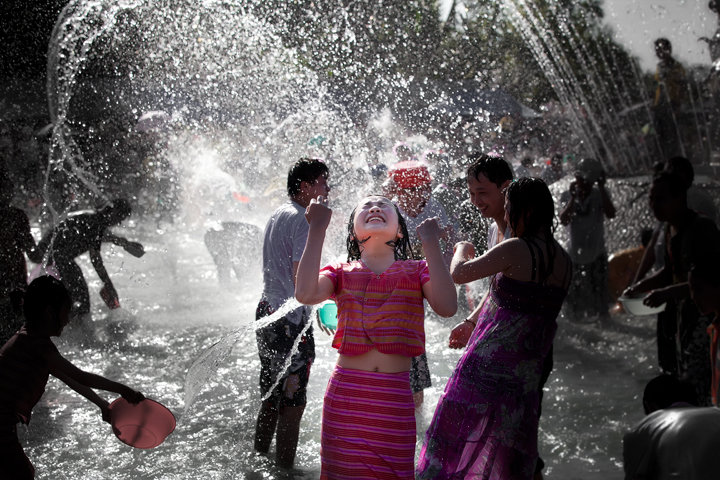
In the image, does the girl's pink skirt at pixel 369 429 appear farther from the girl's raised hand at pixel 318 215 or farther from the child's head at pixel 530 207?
the child's head at pixel 530 207

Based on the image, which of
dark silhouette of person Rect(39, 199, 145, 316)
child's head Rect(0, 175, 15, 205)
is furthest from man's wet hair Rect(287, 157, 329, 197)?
dark silhouette of person Rect(39, 199, 145, 316)

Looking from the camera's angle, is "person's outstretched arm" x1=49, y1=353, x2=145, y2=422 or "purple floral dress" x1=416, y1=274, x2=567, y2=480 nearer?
"purple floral dress" x1=416, y1=274, x2=567, y2=480

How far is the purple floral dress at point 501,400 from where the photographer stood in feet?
9.93

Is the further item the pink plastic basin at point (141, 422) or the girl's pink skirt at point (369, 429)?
the pink plastic basin at point (141, 422)

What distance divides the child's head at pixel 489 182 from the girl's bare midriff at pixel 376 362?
3.26 feet

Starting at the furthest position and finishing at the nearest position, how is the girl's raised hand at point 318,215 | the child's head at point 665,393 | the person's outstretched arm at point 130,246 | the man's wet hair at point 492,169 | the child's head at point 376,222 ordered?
the person's outstretched arm at point 130,246
the man's wet hair at point 492,169
the child's head at point 376,222
the girl's raised hand at point 318,215
the child's head at point 665,393

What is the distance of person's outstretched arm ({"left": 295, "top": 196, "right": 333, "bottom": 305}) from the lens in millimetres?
2971

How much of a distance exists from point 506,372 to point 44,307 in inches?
78.1

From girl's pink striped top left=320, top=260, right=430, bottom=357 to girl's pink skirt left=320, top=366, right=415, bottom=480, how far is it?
118mm

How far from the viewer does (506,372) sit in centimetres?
305

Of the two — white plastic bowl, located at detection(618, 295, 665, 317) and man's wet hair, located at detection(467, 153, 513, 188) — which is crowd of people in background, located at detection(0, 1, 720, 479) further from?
white plastic bowl, located at detection(618, 295, 665, 317)

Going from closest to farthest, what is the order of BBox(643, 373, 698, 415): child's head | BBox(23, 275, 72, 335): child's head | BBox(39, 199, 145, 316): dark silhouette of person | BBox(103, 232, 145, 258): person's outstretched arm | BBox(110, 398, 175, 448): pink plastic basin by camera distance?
1. BBox(643, 373, 698, 415): child's head
2. BBox(23, 275, 72, 335): child's head
3. BBox(110, 398, 175, 448): pink plastic basin
4. BBox(103, 232, 145, 258): person's outstretched arm
5. BBox(39, 199, 145, 316): dark silhouette of person

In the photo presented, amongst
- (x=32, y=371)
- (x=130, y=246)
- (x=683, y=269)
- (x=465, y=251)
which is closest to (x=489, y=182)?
(x=465, y=251)

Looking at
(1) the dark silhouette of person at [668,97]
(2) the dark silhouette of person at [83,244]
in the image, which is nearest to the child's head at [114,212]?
(2) the dark silhouette of person at [83,244]
